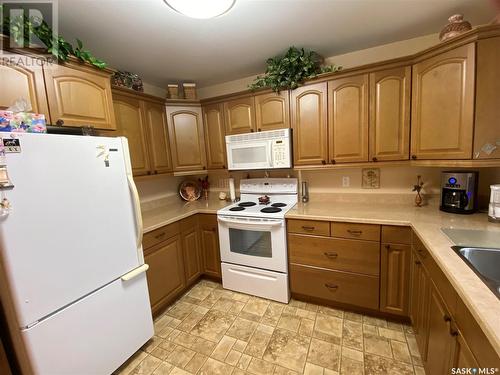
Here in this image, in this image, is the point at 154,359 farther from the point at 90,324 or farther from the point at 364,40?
the point at 364,40

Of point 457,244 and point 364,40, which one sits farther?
point 364,40

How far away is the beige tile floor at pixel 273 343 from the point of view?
1.49 metres

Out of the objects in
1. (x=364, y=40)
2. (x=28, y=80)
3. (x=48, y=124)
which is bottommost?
(x=48, y=124)

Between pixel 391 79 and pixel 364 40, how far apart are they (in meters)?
0.47

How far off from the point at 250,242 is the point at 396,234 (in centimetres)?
125

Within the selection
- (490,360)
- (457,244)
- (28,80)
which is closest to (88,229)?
(28,80)

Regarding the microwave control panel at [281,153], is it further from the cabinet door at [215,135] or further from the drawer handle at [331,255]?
the drawer handle at [331,255]

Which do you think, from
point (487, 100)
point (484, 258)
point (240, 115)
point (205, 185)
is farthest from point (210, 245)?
point (487, 100)

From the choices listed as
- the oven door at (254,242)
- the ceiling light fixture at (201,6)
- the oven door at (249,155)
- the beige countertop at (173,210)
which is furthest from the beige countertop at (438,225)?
the ceiling light fixture at (201,6)

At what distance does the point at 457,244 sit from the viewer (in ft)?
3.84

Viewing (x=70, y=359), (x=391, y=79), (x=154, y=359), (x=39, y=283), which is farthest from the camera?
(x=391, y=79)

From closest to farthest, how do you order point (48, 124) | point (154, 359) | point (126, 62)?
point (48, 124), point (154, 359), point (126, 62)

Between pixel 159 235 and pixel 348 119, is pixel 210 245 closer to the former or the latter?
pixel 159 235

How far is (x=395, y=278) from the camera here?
1716mm
